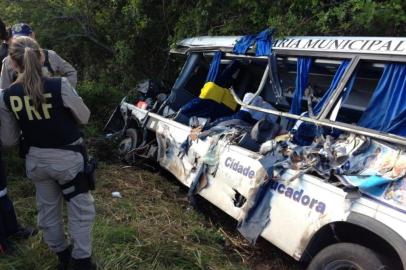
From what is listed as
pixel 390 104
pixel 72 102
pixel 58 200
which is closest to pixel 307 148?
pixel 390 104

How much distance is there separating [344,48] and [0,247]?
10.9ft

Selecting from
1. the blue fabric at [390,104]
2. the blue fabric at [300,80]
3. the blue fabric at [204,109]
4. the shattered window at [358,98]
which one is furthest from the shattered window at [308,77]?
the blue fabric at [204,109]

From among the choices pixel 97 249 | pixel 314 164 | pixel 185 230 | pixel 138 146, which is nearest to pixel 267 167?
pixel 314 164

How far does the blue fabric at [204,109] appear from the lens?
563 cm

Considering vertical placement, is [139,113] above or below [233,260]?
above

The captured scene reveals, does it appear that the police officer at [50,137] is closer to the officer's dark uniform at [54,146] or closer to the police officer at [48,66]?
the officer's dark uniform at [54,146]

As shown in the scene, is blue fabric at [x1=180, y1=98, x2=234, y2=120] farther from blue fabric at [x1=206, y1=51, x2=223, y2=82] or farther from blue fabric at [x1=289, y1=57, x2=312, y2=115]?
blue fabric at [x1=289, y1=57, x2=312, y2=115]

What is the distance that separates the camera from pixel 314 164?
3.55 metres

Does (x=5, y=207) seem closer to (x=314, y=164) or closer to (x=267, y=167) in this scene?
(x=267, y=167)

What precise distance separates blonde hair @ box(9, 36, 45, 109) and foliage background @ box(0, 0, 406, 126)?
4.14 meters

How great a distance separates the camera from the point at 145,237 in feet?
13.5

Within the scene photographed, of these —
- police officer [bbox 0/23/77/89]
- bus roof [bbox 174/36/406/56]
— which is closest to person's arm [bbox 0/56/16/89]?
police officer [bbox 0/23/77/89]

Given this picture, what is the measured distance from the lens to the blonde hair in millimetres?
2947

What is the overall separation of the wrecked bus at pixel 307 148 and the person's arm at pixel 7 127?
6.34 ft
